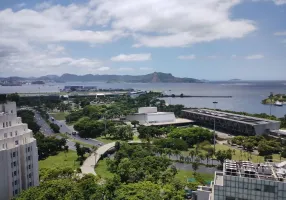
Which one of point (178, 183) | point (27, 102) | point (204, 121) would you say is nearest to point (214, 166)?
point (178, 183)

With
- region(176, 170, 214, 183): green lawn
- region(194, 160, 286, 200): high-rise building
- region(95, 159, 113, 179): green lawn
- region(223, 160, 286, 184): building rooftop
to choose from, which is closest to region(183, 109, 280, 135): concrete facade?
region(176, 170, 214, 183): green lawn

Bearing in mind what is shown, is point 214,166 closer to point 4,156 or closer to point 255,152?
point 255,152

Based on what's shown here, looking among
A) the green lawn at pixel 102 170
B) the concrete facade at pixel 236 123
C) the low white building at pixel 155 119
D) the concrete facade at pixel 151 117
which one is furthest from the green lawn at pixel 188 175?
the concrete facade at pixel 151 117

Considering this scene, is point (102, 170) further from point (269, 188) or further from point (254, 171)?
point (269, 188)

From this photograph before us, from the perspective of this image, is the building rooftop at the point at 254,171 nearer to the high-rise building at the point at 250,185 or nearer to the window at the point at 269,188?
the high-rise building at the point at 250,185

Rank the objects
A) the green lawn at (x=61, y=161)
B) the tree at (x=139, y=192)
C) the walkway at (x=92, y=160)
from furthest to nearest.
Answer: the green lawn at (x=61, y=161)
the walkway at (x=92, y=160)
the tree at (x=139, y=192)

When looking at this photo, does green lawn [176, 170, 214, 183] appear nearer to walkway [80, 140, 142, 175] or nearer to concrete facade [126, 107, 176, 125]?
walkway [80, 140, 142, 175]
